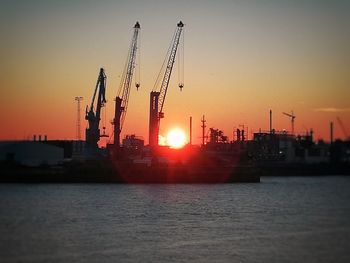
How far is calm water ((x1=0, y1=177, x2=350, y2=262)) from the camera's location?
2336cm

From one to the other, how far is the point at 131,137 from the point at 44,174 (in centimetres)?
6277

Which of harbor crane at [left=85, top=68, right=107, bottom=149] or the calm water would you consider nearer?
the calm water

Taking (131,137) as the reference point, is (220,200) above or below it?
below

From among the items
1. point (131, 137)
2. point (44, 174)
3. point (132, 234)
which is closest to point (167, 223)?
point (132, 234)

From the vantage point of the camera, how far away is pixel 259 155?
14400 cm

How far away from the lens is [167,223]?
3403 cm

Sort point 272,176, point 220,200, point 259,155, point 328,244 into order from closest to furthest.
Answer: point 328,244 < point 220,200 < point 272,176 < point 259,155

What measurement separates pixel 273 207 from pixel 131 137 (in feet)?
325

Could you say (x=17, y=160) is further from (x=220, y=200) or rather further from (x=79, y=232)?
(x=79, y=232)

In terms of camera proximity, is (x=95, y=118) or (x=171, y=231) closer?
(x=171, y=231)

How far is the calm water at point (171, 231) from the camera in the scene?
76.6 feet

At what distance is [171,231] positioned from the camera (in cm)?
3034

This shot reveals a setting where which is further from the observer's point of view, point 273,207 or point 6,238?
point 273,207

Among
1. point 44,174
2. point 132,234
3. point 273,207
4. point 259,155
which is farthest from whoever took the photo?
point 259,155
